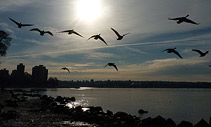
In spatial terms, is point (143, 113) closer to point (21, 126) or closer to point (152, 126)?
point (152, 126)

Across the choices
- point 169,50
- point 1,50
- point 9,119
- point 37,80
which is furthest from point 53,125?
point 37,80

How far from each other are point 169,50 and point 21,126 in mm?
15029

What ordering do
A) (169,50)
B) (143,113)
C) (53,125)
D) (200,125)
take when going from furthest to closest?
(143,113), (200,125), (53,125), (169,50)

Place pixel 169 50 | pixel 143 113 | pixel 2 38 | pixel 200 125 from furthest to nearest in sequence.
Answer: pixel 2 38 < pixel 143 113 < pixel 200 125 < pixel 169 50

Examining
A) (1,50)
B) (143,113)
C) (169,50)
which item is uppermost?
(1,50)

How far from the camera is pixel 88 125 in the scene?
23.0 metres

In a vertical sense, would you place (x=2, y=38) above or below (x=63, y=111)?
above

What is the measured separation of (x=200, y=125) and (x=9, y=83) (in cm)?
15788

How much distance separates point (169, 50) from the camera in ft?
41.1

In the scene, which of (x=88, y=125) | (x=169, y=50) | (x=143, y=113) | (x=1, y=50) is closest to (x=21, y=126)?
(x=88, y=125)

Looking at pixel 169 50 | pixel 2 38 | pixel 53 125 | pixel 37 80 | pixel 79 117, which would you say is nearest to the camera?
pixel 169 50

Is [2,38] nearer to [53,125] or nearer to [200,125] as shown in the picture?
[53,125]

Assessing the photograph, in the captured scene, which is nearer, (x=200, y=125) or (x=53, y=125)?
(x=53, y=125)

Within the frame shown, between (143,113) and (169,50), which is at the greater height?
(169,50)
